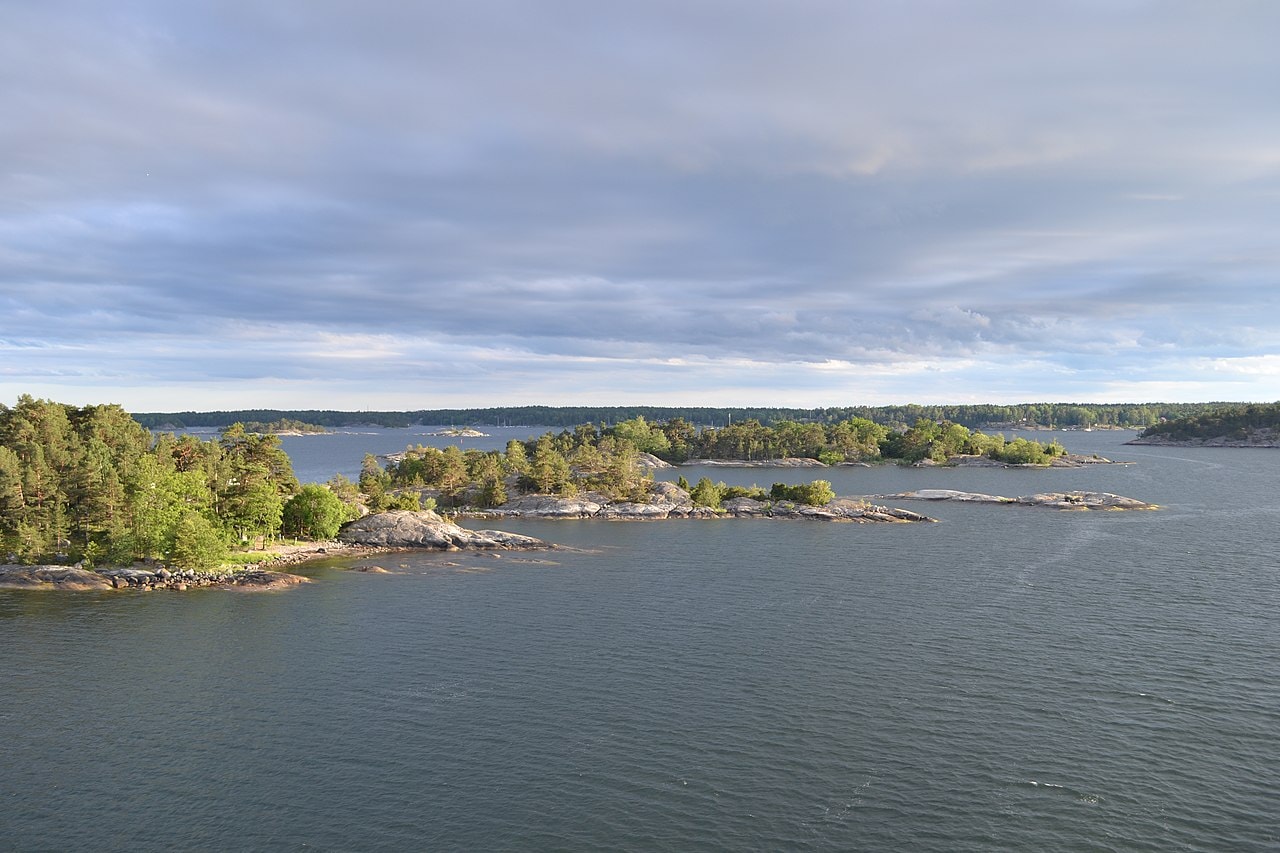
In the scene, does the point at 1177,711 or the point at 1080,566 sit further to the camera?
the point at 1080,566

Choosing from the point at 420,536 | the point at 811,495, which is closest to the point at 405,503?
the point at 420,536

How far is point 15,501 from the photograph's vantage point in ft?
325

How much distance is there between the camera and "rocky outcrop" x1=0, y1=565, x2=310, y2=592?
95.3m

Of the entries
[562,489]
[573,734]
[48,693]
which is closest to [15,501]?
[48,693]

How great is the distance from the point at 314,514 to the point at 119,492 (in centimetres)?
2989

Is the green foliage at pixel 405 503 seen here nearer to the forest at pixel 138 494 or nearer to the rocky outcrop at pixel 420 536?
the forest at pixel 138 494

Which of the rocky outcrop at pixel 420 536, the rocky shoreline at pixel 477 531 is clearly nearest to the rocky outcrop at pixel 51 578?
the rocky shoreline at pixel 477 531

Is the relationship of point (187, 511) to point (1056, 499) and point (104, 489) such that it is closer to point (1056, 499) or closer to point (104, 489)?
point (104, 489)

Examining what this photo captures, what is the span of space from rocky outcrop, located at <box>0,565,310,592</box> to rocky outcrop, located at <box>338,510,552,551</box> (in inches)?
1097

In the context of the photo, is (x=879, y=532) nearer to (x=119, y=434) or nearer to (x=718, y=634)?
(x=718, y=634)

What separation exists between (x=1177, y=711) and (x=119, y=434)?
135m

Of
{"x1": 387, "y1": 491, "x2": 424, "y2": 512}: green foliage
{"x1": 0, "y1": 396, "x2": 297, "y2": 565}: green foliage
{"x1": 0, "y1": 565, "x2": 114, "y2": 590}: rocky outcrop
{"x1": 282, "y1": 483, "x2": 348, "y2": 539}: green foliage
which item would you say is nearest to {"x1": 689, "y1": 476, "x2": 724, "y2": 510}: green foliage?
{"x1": 387, "y1": 491, "x2": 424, "y2": 512}: green foliage

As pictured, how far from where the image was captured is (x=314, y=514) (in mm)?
128500

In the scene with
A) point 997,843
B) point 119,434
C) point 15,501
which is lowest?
point 997,843
